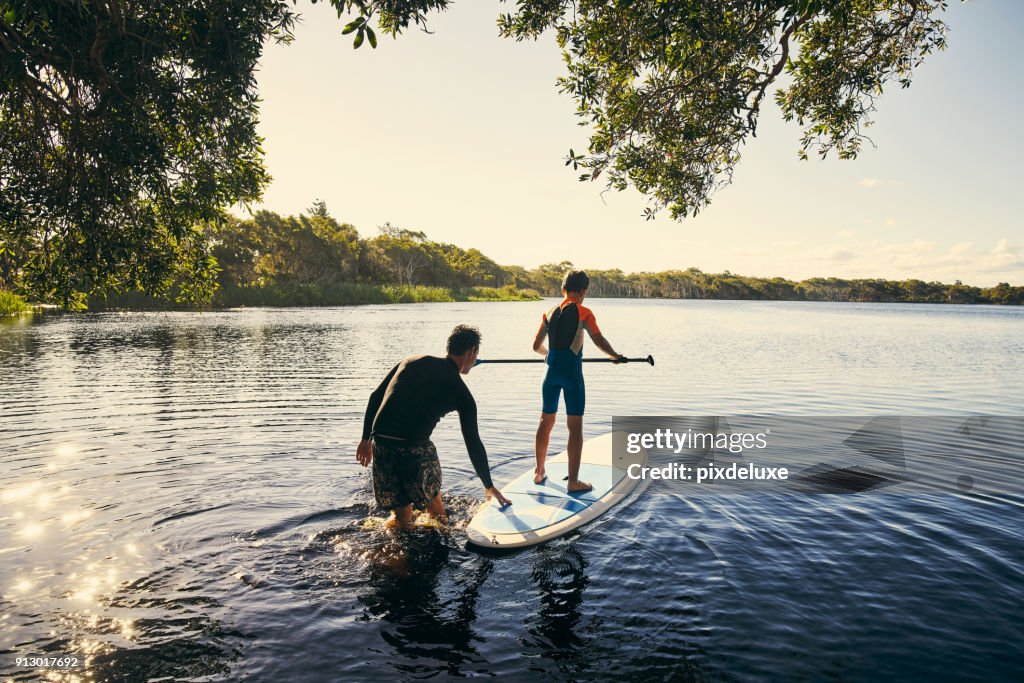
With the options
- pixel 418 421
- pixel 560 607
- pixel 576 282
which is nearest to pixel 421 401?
pixel 418 421

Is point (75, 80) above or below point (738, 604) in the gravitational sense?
above

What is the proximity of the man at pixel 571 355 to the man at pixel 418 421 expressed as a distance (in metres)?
1.72

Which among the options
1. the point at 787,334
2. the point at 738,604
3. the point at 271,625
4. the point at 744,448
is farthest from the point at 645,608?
the point at 787,334

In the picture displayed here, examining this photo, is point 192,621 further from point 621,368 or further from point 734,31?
point 621,368

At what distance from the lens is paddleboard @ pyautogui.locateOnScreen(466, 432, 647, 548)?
598 cm

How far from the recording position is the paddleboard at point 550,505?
5.98 m

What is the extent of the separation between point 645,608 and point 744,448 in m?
6.60

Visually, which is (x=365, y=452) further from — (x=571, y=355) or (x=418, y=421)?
(x=571, y=355)

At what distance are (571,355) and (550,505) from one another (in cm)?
190

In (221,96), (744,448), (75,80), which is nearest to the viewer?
(75,80)

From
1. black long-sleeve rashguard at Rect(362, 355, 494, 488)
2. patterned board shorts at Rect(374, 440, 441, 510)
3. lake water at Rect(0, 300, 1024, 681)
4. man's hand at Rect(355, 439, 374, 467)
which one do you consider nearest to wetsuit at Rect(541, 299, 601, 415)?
lake water at Rect(0, 300, 1024, 681)

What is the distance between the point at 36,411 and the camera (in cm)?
1266

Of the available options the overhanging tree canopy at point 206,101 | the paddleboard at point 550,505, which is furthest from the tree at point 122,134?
the paddleboard at point 550,505
